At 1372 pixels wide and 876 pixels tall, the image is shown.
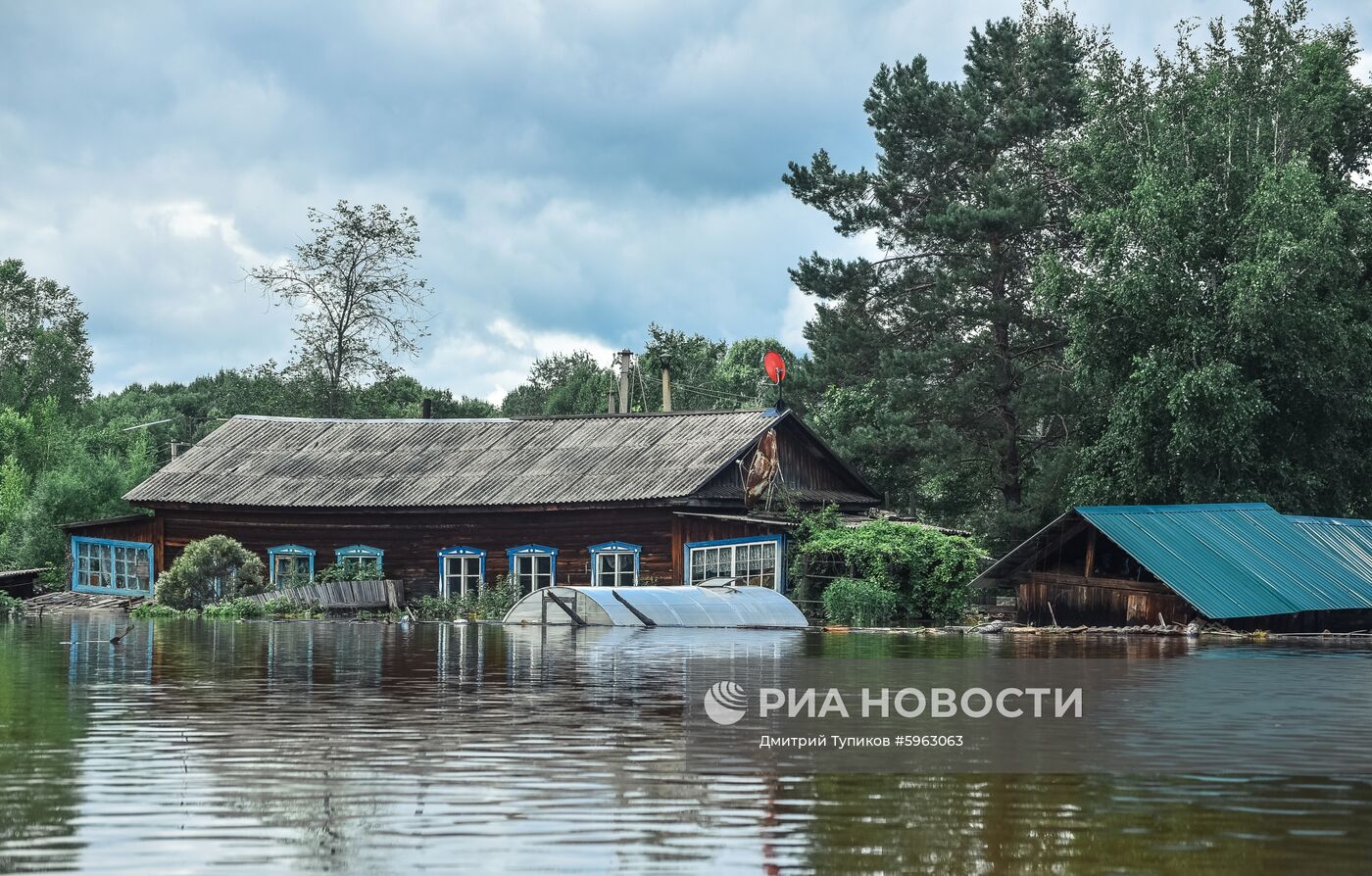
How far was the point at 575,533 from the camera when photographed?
44.2 m

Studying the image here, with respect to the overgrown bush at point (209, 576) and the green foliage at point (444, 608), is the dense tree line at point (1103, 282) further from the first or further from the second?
the overgrown bush at point (209, 576)

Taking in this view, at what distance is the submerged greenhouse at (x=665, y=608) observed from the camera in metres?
34.9

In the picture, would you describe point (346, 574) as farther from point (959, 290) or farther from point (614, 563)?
point (959, 290)

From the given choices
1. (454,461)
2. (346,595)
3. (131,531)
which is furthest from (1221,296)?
(131,531)

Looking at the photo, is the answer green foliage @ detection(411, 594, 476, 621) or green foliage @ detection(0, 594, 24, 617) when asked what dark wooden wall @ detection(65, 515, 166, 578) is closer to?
green foliage @ detection(0, 594, 24, 617)

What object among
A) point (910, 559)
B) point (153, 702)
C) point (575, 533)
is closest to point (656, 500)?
point (575, 533)

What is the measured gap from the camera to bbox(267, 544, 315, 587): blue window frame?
47.2m

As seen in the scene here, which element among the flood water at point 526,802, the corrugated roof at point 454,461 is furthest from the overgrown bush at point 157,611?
the flood water at point 526,802

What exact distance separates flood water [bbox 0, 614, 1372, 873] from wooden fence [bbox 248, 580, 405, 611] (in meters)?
24.0

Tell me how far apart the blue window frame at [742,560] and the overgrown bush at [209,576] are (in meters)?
12.1

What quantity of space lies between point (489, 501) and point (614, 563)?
393 centimetres

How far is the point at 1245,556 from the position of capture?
35.9 m

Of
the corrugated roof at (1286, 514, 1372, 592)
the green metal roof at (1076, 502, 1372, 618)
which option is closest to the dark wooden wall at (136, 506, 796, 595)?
the green metal roof at (1076, 502, 1372, 618)

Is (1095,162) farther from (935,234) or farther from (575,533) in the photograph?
(575,533)
